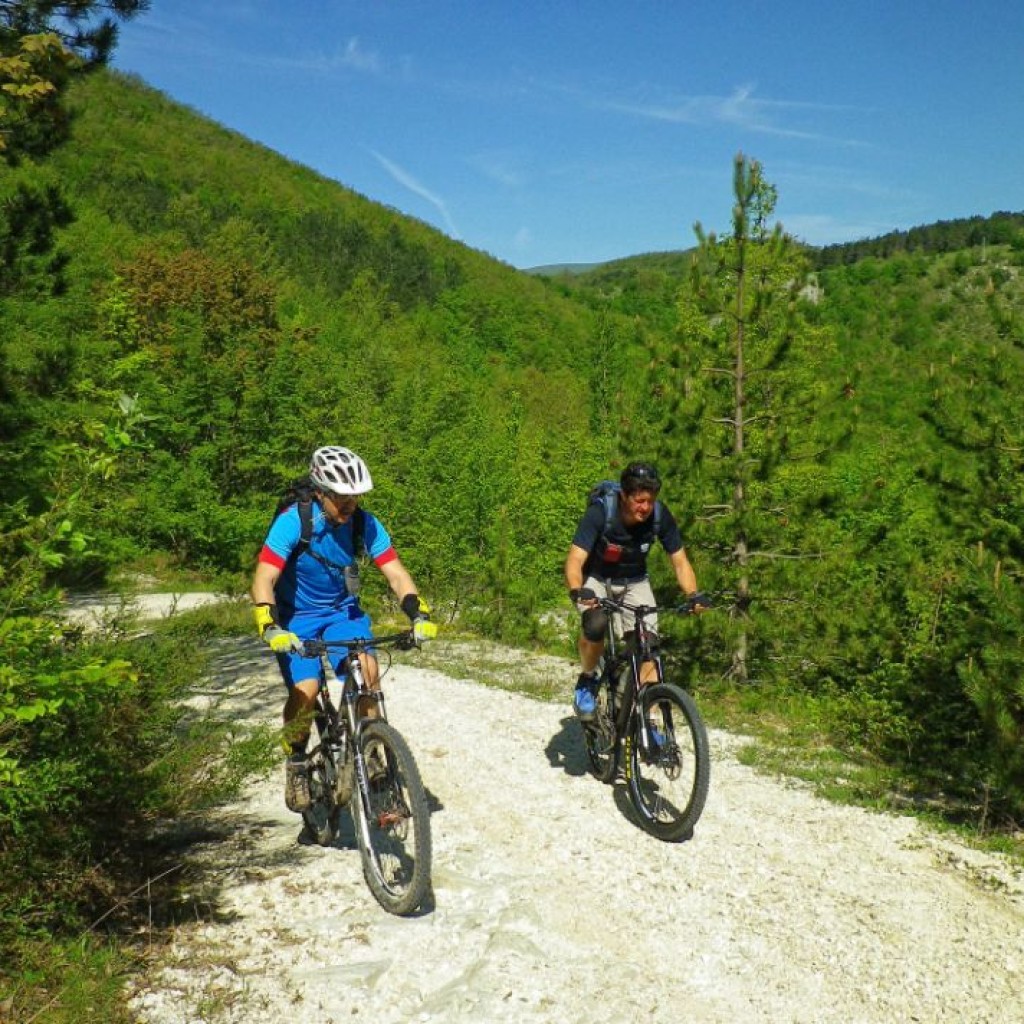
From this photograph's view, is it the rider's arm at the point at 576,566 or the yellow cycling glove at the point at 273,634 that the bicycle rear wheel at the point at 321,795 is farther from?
the rider's arm at the point at 576,566

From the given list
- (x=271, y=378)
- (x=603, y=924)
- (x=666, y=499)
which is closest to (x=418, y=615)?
(x=603, y=924)

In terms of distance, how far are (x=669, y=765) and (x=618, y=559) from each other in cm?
153

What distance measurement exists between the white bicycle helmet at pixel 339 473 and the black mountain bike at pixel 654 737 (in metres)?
2.06

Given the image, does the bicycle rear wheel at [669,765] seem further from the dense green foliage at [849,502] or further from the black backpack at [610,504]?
the dense green foliage at [849,502]

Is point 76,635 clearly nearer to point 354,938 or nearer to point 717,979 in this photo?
point 354,938

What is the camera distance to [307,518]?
473 cm

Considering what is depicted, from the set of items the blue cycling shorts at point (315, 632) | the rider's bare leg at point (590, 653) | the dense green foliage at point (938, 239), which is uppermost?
the dense green foliage at point (938, 239)

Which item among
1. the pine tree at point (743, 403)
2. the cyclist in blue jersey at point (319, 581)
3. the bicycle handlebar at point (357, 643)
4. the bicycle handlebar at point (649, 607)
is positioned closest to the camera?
the bicycle handlebar at point (357, 643)

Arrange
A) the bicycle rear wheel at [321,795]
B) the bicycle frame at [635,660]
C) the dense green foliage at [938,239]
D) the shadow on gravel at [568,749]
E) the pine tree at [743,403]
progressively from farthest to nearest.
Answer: the dense green foliage at [938,239]
the pine tree at [743,403]
the shadow on gravel at [568,749]
the bicycle frame at [635,660]
the bicycle rear wheel at [321,795]

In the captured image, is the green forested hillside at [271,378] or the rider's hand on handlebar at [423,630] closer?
the rider's hand on handlebar at [423,630]

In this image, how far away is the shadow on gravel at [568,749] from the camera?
6941 mm

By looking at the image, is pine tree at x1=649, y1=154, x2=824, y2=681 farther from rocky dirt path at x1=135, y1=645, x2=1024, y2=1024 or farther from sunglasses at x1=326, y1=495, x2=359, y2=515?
sunglasses at x1=326, y1=495, x2=359, y2=515

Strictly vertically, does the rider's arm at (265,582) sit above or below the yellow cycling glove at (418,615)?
above

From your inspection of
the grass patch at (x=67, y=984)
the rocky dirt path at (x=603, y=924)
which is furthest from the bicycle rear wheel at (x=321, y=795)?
the grass patch at (x=67, y=984)
